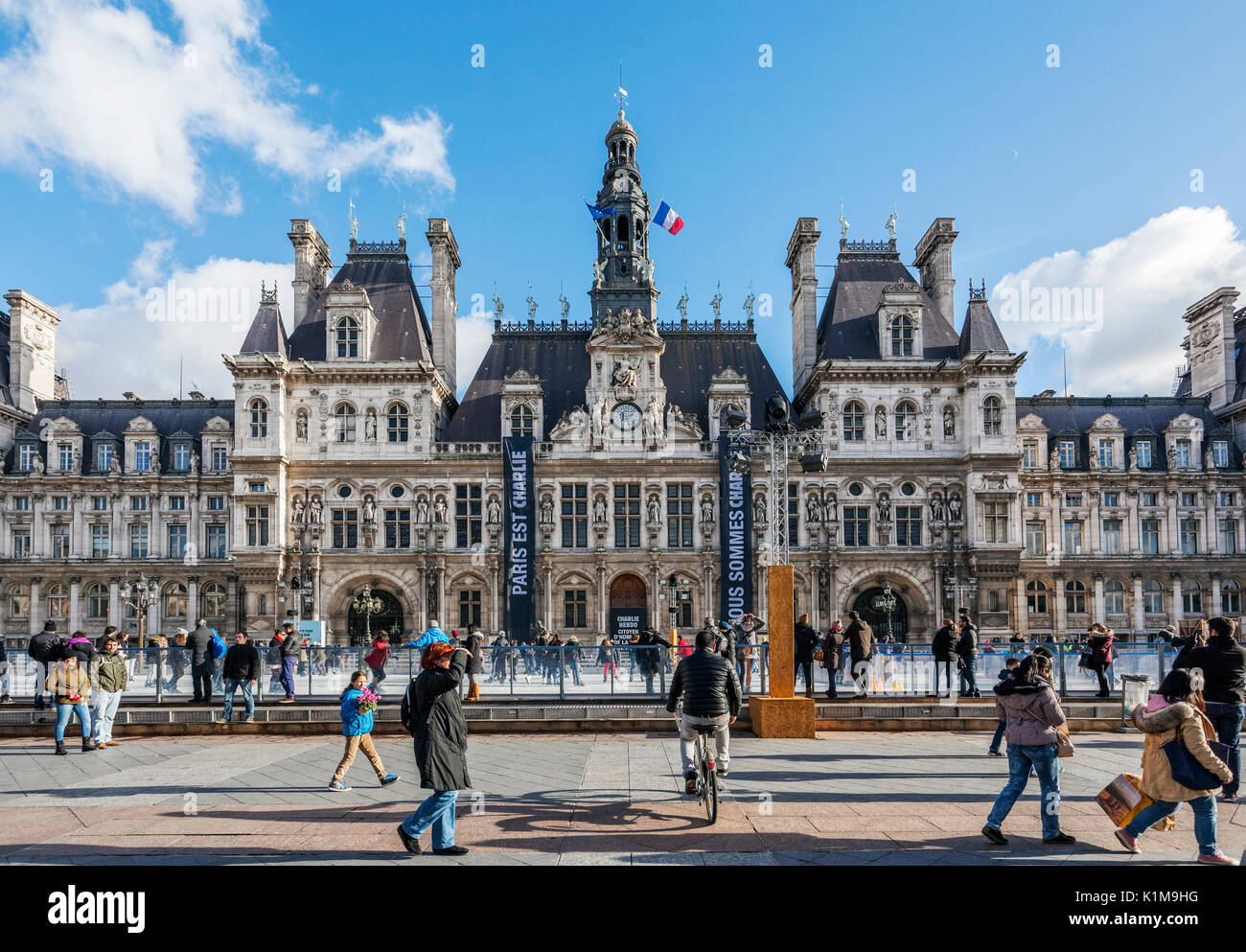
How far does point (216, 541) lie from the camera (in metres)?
49.1

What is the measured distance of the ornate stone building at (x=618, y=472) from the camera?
43781 millimetres

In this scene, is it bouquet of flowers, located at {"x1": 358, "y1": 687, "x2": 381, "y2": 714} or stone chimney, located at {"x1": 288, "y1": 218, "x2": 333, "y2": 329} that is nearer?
bouquet of flowers, located at {"x1": 358, "y1": 687, "x2": 381, "y2": 714}

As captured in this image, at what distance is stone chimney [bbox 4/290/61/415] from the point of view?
52.0m

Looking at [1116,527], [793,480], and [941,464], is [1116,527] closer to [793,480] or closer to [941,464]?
[941,464]

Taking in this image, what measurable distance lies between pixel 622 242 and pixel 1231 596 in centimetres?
3873

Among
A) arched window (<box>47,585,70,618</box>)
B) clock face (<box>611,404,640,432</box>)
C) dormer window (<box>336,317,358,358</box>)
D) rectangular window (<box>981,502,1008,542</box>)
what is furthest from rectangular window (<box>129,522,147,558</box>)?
rectangular window (<box>981,502,1008,542</box>)

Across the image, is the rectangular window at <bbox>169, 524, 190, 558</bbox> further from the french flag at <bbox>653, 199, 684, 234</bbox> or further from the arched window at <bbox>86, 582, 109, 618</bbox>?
the french flag at <bbox>653, 199, 684, 234</bbox>

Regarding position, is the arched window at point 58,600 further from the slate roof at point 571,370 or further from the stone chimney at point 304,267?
the slate roof at point 571,370

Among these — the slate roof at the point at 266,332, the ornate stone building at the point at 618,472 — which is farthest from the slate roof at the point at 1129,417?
the slate roof at the point at 266,332

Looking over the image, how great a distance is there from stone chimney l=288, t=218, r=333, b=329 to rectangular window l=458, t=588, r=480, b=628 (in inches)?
680

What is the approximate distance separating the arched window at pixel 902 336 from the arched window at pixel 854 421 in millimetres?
3609

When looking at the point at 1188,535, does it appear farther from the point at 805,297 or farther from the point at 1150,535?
the point at 805,297

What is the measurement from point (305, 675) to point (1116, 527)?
144 ft
